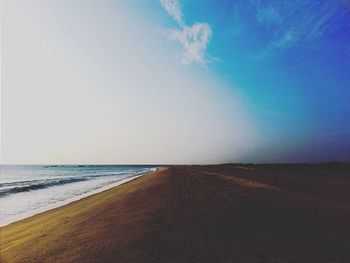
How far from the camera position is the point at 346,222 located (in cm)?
955

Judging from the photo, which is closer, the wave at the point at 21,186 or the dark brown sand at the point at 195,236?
the dark brown sand at the point at 195,236

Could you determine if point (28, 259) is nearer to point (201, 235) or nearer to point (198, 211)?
point (201, 235)

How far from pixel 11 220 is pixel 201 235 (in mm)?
11844

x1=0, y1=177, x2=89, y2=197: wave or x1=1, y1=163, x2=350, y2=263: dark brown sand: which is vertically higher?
x1=0, y1=177, x2=89, y2=197: wave

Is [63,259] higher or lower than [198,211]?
lower

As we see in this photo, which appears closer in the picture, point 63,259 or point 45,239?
point 63,259

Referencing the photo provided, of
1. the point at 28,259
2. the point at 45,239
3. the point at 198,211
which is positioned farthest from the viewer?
the point at 198,211

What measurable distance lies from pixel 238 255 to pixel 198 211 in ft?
17.2

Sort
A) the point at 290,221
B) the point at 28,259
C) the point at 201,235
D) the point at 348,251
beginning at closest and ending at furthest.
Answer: the point at 348,251, the point at 28,259, the point at 201,235, the point at 290,221

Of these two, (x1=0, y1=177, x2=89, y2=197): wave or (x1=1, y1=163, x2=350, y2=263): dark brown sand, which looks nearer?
(x1=1, y1=163, x2=350, y2=263): dark brown sand

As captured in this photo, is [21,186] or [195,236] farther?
[21,186]

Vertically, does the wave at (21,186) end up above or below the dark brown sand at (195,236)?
above

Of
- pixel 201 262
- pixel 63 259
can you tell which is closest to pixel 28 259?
pixel 63 259

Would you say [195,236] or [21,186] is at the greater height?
[21,186]
